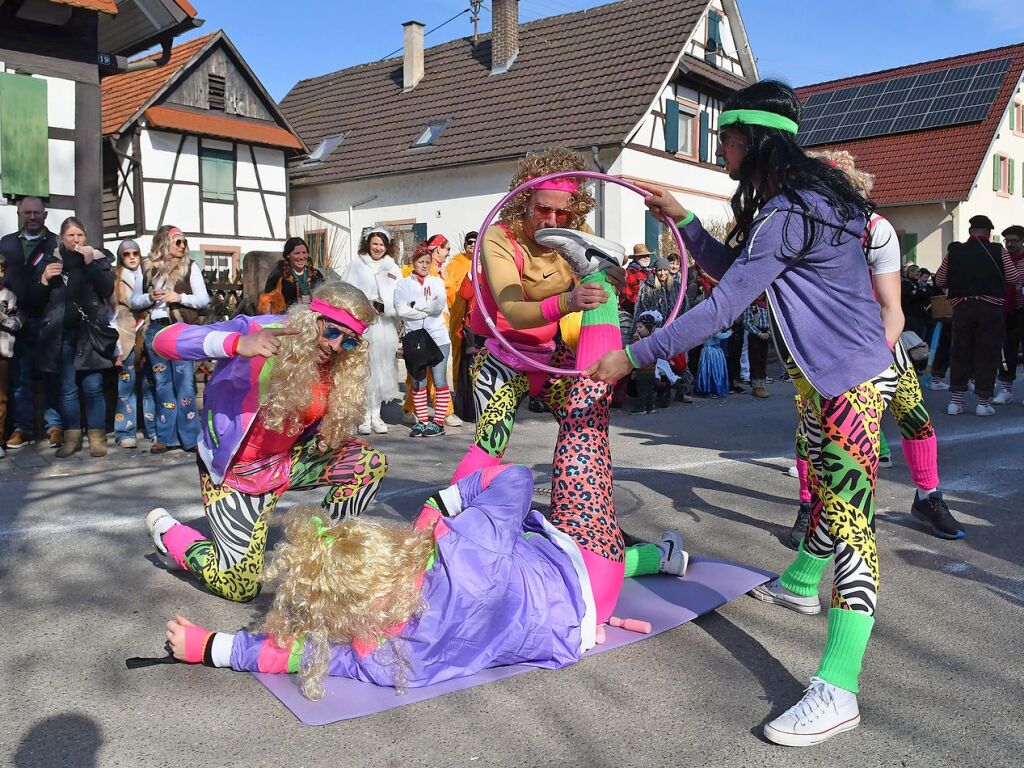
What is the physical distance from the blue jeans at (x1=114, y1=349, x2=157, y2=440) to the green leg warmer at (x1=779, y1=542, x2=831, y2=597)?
19.2ft

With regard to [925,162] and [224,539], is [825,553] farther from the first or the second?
[925,162]

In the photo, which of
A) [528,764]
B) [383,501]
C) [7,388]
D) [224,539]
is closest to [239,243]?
[7,388]

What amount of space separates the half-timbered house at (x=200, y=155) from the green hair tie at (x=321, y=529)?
1969 cm

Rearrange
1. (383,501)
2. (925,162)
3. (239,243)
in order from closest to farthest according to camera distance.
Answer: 1. (383,501)
2. (239,243)
3. (925,162)

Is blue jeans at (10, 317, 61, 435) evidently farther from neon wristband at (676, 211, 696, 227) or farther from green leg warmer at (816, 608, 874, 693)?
green leg warmer at (816, 608, 874, 693)

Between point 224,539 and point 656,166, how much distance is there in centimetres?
1958

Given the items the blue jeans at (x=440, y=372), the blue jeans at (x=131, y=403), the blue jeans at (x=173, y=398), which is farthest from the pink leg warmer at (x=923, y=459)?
the blue jeans at (x=131, y=403)

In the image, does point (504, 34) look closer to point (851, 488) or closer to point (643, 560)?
point (643, 560)

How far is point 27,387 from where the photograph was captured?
8.04m

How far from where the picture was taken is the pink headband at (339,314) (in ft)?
12.6

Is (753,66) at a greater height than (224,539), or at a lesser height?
greater

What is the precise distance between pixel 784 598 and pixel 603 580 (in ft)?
3.28

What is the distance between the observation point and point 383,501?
19.8 ft

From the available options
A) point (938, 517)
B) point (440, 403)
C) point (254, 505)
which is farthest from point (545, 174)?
point (440, 403)
